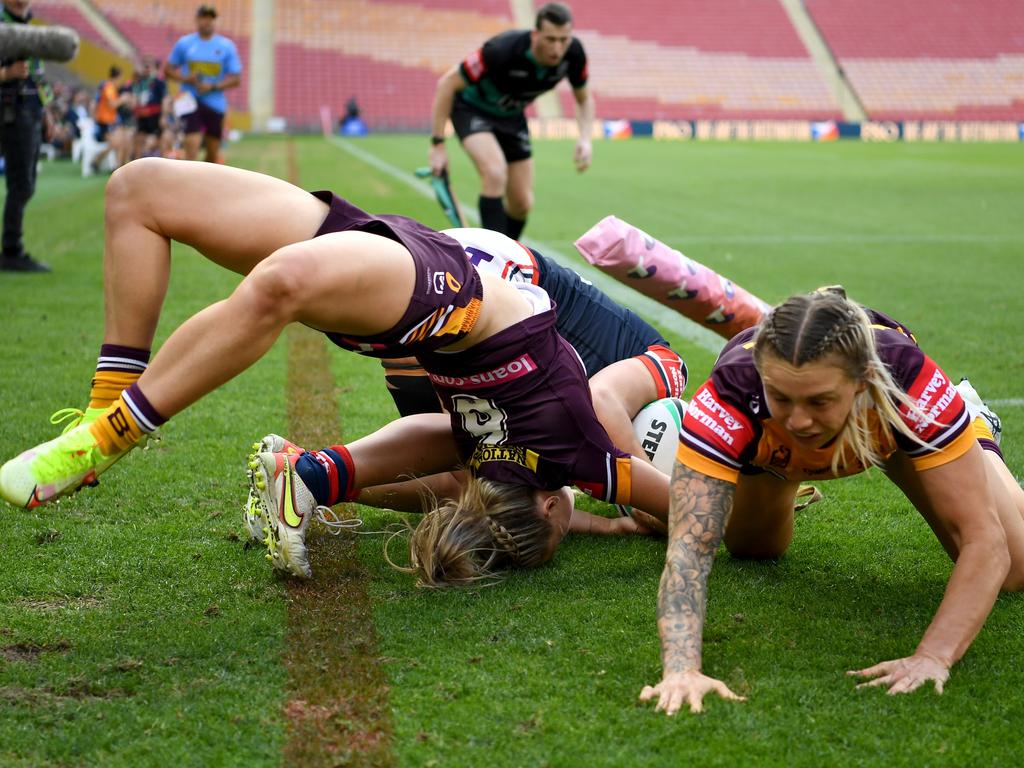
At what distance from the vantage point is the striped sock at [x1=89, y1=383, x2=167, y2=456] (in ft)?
9.39

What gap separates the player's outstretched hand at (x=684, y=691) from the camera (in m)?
2.58

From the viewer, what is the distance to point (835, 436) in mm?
2852

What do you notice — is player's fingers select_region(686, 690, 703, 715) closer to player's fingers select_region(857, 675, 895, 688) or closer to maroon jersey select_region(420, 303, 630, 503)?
player's fingers select_region(857, 675, 895, 688)

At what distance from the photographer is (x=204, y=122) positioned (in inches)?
562

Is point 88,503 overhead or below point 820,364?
below

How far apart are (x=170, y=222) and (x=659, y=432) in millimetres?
1744

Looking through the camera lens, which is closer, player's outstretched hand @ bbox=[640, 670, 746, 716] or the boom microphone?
player's outstretched hand @ bbox=[640, 670, 746, 716]

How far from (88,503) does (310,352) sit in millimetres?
2766

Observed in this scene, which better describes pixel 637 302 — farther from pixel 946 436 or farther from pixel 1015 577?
pixel 946 436

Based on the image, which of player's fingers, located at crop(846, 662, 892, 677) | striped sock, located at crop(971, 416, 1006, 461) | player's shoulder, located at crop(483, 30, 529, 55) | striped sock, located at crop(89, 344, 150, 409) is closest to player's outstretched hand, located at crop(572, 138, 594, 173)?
player's shoulder, located at crop(483, 30, 529, 55)

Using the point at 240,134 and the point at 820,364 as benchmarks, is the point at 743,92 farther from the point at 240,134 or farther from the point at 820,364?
the point at 820,364

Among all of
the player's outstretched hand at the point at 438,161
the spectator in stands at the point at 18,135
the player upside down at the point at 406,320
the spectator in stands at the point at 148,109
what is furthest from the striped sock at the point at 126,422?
the spectator in stands at the point at 148,109

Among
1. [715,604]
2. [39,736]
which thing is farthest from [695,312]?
[39,736]

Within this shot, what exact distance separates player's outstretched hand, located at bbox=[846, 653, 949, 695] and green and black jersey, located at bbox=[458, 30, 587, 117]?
251 inches
